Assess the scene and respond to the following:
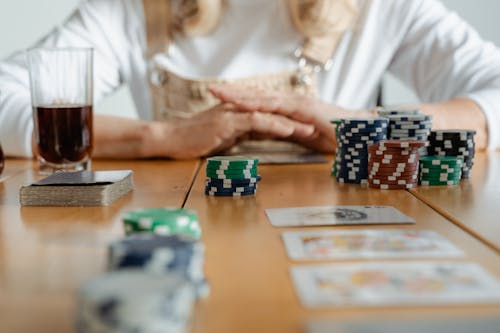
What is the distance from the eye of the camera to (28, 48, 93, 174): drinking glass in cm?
175

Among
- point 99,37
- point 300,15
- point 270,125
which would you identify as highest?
point 300,15

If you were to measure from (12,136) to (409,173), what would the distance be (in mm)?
1243

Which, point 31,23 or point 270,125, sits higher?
point 31,23

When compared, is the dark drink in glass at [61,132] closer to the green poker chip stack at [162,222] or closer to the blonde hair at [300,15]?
the green poker chip stack at [162,222]

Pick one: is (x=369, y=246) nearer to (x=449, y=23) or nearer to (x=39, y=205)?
(x=39, y=205)

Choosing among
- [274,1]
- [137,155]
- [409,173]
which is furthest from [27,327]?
[274,1]

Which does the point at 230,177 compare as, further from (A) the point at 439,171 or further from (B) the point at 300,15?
(B) the point at 300,15

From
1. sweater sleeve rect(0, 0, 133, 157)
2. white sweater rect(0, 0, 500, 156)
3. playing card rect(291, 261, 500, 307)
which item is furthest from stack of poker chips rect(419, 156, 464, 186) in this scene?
sweater sleeve rect(0, 0, 133, 157)

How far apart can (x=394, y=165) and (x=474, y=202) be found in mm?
202

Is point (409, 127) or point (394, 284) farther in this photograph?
point (409, 127)

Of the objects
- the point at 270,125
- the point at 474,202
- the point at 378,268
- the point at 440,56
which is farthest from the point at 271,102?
the point at 378,268

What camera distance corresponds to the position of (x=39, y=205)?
1.36 metres

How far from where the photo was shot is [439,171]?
1.54m

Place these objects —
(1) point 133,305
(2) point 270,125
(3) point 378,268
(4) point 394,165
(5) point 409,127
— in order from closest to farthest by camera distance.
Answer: (1) point 133,305 → (3) point 378,268 → (4) point 394,165 → (5) point 409,127 → (2) point 270,125
